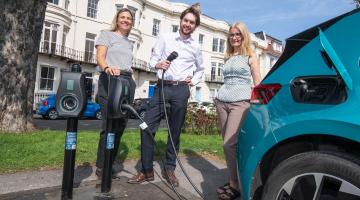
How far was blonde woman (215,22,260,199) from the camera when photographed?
3873 millimetres

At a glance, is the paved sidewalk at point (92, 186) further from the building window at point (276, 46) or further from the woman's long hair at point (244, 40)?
the building window at point (276, 46)

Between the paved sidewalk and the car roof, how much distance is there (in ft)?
6.28

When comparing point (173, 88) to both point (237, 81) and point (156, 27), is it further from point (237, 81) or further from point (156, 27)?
point (156, 27)

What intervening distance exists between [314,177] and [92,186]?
8.21ft

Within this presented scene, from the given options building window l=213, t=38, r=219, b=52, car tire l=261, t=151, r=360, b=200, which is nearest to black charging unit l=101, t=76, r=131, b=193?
car tire l=261, t=151, r=360, b=200

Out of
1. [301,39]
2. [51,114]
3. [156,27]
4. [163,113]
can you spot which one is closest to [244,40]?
[163,113]

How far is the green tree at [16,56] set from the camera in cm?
686

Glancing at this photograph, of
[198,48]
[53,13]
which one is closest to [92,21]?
[53,13]

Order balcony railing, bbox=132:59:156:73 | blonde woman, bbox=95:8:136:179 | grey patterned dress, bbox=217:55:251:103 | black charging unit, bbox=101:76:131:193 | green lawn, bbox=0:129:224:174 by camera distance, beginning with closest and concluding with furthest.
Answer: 1. black charging unit, bbox=101:76:131:193
2. grey patterned dress, bbox=217:55:251:103
3. blonde woman, bbox=95:8:136:179
4. green lawn, bbox=0:129:224:174
5. balcony railing, bbox=132:59:156:73

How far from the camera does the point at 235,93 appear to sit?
3.96 meters

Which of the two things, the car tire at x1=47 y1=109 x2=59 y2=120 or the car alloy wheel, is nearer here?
the car alloy wheel

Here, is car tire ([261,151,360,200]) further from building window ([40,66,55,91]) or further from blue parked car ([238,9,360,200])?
building window ([40,66,55,91])

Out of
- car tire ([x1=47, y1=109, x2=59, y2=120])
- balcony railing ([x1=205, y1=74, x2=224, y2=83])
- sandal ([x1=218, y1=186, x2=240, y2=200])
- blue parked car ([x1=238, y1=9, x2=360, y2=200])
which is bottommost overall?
car tire ([x1=47, y1=109, x2=59, y2=120])

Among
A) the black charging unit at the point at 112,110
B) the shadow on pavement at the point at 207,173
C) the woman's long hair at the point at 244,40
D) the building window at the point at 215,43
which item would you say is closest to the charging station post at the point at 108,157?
the black charging unit at the point at 112,110
